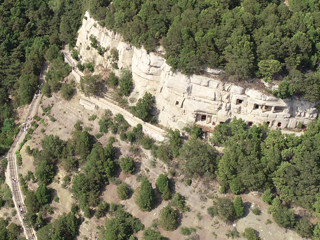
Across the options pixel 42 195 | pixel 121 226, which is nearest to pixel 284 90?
pixel 121 226

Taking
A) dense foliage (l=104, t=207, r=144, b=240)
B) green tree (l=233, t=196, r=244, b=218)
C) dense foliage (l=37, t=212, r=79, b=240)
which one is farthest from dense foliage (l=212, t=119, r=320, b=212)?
dense foliage (l=37, t=212, r=79, b=240)

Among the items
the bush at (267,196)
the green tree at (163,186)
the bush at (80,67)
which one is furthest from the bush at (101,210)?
the bush at (80,67)

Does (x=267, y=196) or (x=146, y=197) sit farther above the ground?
(x=267, y=196)

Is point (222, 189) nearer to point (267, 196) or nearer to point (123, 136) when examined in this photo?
point (267, 196)

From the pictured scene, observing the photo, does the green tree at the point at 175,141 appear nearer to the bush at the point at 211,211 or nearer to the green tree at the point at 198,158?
the green tree at the point at 198,158

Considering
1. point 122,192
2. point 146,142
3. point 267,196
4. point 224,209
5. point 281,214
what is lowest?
point 122,192

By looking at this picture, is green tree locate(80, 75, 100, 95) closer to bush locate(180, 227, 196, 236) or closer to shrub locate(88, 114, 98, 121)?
shrub locate(88, 114, 98, 121)

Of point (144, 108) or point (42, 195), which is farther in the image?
point (144, 108)
